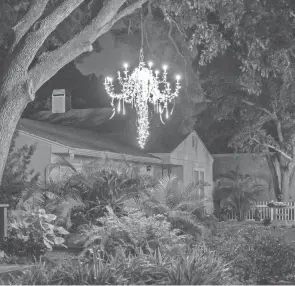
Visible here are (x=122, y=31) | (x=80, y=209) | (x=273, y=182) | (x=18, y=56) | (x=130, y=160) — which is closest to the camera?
(x=18, y=56)

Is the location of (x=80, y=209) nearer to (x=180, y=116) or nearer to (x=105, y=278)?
(x=105, y=278)

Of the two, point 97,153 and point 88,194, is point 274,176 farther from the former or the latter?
point 88,194

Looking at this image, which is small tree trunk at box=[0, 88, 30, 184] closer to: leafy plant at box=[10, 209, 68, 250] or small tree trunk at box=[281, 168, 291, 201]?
leafy plant at box=[10, 209, 68, 250]

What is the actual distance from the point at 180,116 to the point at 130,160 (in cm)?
582

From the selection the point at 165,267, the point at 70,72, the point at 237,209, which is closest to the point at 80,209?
the point at 165,267

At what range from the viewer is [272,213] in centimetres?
3159

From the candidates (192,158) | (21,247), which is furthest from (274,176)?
(21,247)

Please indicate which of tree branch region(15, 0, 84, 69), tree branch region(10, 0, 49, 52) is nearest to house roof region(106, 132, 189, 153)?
tree branch region(10, 0, 49, 52)

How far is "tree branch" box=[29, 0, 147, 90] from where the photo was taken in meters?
11.2

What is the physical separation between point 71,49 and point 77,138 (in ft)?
46.7

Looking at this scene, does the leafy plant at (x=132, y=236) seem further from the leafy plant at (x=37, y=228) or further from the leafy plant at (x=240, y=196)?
the leafy plant at (x=240, y=196)

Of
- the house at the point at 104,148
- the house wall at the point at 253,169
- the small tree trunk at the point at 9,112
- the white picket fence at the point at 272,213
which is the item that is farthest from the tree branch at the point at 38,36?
the house wall at the point at 253,169

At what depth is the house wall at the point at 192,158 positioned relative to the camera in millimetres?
30922

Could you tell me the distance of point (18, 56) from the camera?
1102 cm
